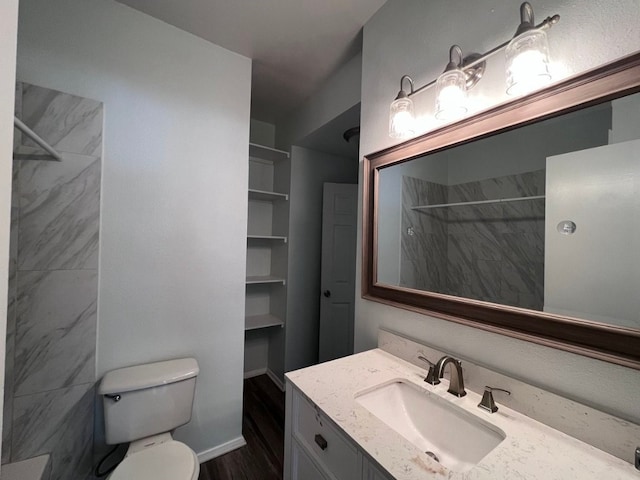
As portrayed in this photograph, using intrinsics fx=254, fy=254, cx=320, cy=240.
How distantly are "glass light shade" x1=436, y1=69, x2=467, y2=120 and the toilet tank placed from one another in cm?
177

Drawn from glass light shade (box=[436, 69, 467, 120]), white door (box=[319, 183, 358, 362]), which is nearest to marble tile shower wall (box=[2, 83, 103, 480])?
glass light shade (box=[436, 69, 467, 120])

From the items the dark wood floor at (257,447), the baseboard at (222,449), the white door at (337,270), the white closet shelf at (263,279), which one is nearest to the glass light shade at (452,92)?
the white door at (337,270)

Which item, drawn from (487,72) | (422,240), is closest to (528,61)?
(487,72)

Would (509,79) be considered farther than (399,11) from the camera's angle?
No

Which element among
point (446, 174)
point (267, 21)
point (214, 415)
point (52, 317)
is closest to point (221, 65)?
point (267, 21)

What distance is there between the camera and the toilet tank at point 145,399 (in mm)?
1233

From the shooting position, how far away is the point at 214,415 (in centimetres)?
166

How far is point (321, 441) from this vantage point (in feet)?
2.69

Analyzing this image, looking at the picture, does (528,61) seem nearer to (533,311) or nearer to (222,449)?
(533,311)

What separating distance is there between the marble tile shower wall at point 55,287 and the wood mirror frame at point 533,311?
5.05 ft

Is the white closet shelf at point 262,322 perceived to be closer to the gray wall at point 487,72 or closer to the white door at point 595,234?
the gray wall at point 487,72

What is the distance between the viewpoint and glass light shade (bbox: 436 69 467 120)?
0.94 meters

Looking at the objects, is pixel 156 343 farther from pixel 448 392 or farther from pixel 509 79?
pixel 509 79

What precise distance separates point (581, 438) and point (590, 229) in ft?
1.90
